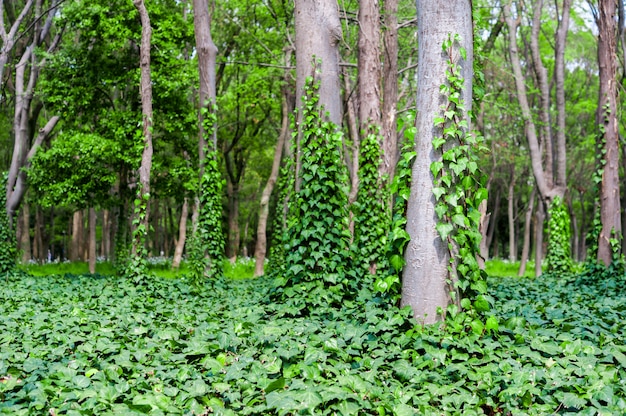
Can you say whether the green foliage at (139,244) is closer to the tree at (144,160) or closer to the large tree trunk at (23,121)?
the tree at (144,160)

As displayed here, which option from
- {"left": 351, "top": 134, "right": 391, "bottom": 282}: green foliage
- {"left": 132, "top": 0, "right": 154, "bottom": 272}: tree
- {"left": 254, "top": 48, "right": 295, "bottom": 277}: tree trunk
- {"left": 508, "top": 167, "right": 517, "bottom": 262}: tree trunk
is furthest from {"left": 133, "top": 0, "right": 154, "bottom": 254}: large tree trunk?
{"left": 508, "top": 167, "right": 517, "bottom": 262}: tree trunk

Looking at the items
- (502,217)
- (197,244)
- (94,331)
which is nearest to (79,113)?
(197,244)

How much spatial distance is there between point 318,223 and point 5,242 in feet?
34.6

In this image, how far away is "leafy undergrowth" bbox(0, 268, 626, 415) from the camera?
11.9ft

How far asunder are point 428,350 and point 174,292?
5.91 metres

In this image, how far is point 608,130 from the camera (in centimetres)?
1103

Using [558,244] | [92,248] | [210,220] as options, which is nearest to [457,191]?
[210,220]

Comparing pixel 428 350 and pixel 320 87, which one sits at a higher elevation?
pixel 320 87

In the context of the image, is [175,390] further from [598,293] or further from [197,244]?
[598,293]

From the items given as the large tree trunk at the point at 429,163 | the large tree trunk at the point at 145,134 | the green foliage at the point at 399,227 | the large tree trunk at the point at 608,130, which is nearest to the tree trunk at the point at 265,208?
the large tree trunk at the point at 145,134

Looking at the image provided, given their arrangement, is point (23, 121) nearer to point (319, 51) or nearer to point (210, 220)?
point (210, 220)

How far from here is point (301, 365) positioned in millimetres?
4152

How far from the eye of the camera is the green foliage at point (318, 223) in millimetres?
7043

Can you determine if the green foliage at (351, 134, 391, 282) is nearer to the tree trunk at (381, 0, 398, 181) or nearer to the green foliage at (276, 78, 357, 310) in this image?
the tree trunk at (381, 0, 398, 181)
